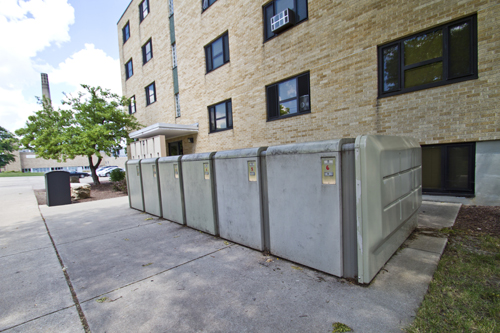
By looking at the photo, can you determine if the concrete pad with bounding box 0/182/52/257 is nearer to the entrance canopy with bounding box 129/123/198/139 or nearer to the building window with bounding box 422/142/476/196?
the entrance canopy with bounding box 129/123/198/139

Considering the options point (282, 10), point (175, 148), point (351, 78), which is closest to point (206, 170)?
point (351, 78)

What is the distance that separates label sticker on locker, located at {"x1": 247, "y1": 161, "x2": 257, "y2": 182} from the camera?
→ 3.60 metres

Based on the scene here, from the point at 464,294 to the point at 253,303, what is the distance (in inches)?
82.2

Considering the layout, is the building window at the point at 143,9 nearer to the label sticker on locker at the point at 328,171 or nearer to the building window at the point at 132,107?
the building window at the point at 132,107

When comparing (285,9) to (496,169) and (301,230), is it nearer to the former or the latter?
(496,169)

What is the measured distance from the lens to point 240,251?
374 centimetres

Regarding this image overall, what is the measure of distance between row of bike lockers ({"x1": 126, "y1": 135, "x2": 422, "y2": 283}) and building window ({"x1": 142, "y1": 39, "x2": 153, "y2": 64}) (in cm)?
1658

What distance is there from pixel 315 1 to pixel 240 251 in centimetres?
838

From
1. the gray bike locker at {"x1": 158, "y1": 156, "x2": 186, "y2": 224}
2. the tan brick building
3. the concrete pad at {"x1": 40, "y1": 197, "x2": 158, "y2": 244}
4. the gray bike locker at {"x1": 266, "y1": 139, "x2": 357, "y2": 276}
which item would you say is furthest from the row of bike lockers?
the tan brick building

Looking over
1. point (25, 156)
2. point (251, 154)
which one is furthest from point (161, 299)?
point (25, 156)

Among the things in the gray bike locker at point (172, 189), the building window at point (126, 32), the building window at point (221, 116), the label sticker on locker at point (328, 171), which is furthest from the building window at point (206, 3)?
the label sticker on locker at point (328, 171)

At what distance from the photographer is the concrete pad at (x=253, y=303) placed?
2086 millimetres

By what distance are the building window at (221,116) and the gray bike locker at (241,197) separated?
7844 millimetres

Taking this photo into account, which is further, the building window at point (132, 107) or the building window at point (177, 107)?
the building window at point (132, 107)
